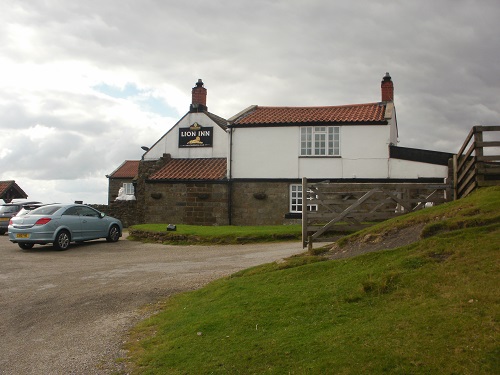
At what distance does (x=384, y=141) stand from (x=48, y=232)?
1545 centimetres

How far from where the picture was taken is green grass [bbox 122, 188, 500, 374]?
4.48 metres

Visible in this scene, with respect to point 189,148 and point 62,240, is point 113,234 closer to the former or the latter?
point 62,240

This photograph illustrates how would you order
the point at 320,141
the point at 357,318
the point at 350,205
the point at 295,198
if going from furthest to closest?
1. the point at 320,141
2. the point at 295,198
3. the point at 350,205
4. the point at 357,318

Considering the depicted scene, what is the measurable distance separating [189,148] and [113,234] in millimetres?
11921

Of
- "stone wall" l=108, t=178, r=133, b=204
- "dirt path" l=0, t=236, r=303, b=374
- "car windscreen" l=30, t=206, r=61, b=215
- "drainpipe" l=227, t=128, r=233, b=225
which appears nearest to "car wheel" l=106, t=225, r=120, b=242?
"dirt path" l=0, t=236, r=303, b=374

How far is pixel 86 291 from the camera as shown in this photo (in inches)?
420

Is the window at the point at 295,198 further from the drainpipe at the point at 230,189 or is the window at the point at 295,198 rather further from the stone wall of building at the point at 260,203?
the drainpipe at the point at 230,189

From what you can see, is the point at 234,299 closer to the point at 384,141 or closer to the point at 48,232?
the point at 48,232

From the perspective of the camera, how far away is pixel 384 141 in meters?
24.3

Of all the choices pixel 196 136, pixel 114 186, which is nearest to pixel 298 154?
pixel 196 136

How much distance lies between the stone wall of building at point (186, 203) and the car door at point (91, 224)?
6.65 meters

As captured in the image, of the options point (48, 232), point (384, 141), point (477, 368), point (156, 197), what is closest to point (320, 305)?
point (477, 368)

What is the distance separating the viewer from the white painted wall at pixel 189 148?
31203 millimetres

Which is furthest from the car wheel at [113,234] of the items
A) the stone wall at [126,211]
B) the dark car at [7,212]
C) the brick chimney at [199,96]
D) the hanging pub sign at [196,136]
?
the brick chimney at [199,96]
